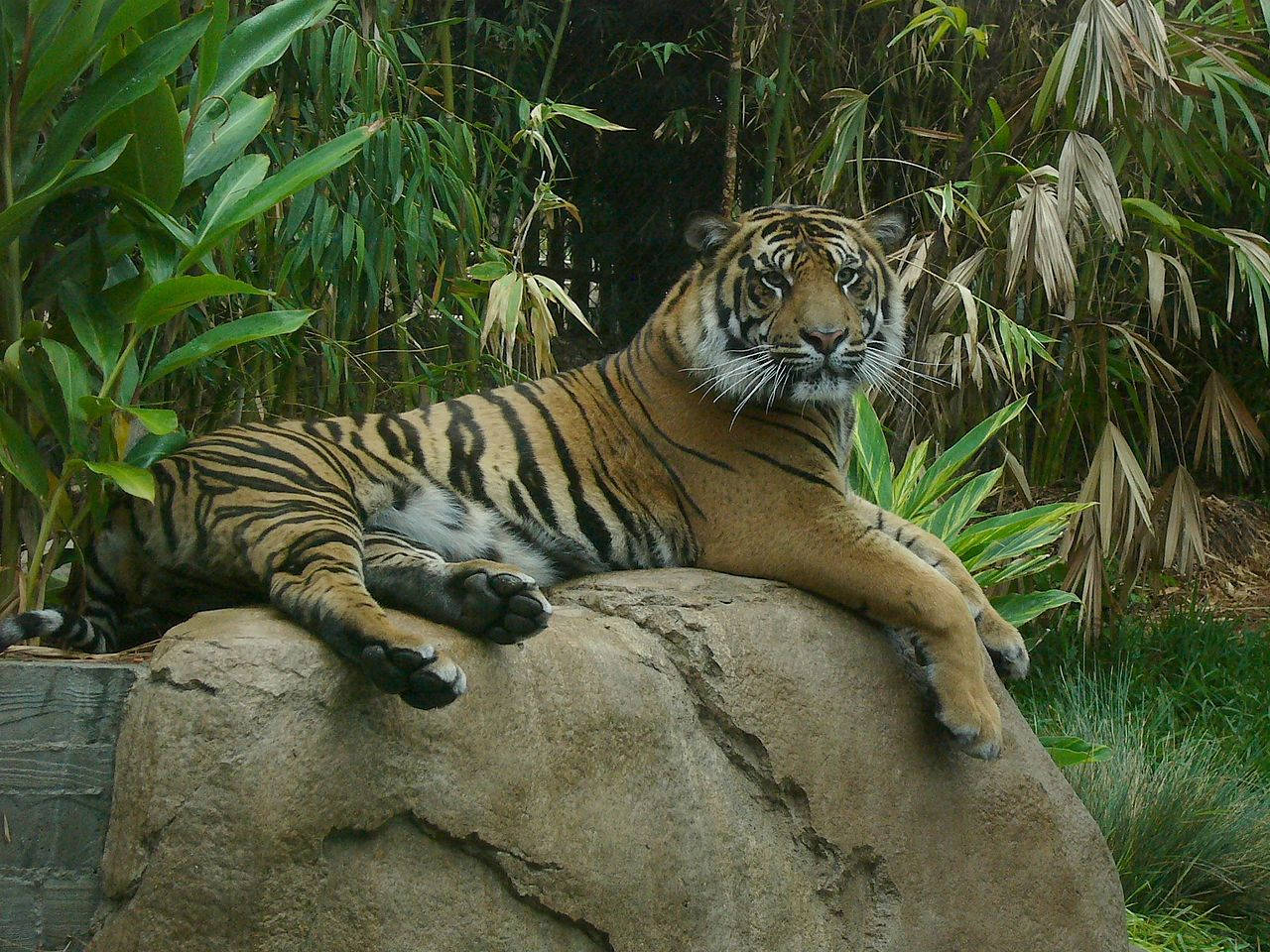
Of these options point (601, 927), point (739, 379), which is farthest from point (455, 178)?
point (601, 927)

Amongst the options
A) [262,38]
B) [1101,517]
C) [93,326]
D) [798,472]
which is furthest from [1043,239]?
[93,326]

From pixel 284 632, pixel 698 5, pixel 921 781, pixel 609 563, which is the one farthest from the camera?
pixel 698 5

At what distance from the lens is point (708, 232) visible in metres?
3.54

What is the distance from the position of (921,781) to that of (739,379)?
1077mm

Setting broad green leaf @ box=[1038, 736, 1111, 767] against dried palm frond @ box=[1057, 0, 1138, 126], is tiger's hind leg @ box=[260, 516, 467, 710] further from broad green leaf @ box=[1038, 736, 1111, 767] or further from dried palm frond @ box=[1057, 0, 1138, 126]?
dried palm frond @ box=[1057, 0, 1138, 126]

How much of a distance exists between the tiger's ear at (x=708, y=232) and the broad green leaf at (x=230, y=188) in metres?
1.14

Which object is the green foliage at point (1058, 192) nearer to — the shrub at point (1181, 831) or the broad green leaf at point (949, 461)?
the broad green leaf at point (949, 461)

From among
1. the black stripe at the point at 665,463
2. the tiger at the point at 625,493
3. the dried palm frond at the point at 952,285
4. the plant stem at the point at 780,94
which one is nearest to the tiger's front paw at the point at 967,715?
the tiger at the point at 625,493

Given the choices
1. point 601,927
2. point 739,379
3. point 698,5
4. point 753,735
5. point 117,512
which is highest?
point 698,5

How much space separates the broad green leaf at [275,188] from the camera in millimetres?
2842

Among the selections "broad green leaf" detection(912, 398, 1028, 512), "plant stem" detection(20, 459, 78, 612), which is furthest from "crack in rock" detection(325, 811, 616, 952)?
"broad green leaf" detection(912, 398, 1028, 512)

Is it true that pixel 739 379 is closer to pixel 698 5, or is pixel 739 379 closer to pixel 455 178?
pixel 455 178

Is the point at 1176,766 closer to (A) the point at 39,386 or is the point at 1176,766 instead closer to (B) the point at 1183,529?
(B) the point at 1183,529

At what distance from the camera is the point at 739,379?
325 cm
